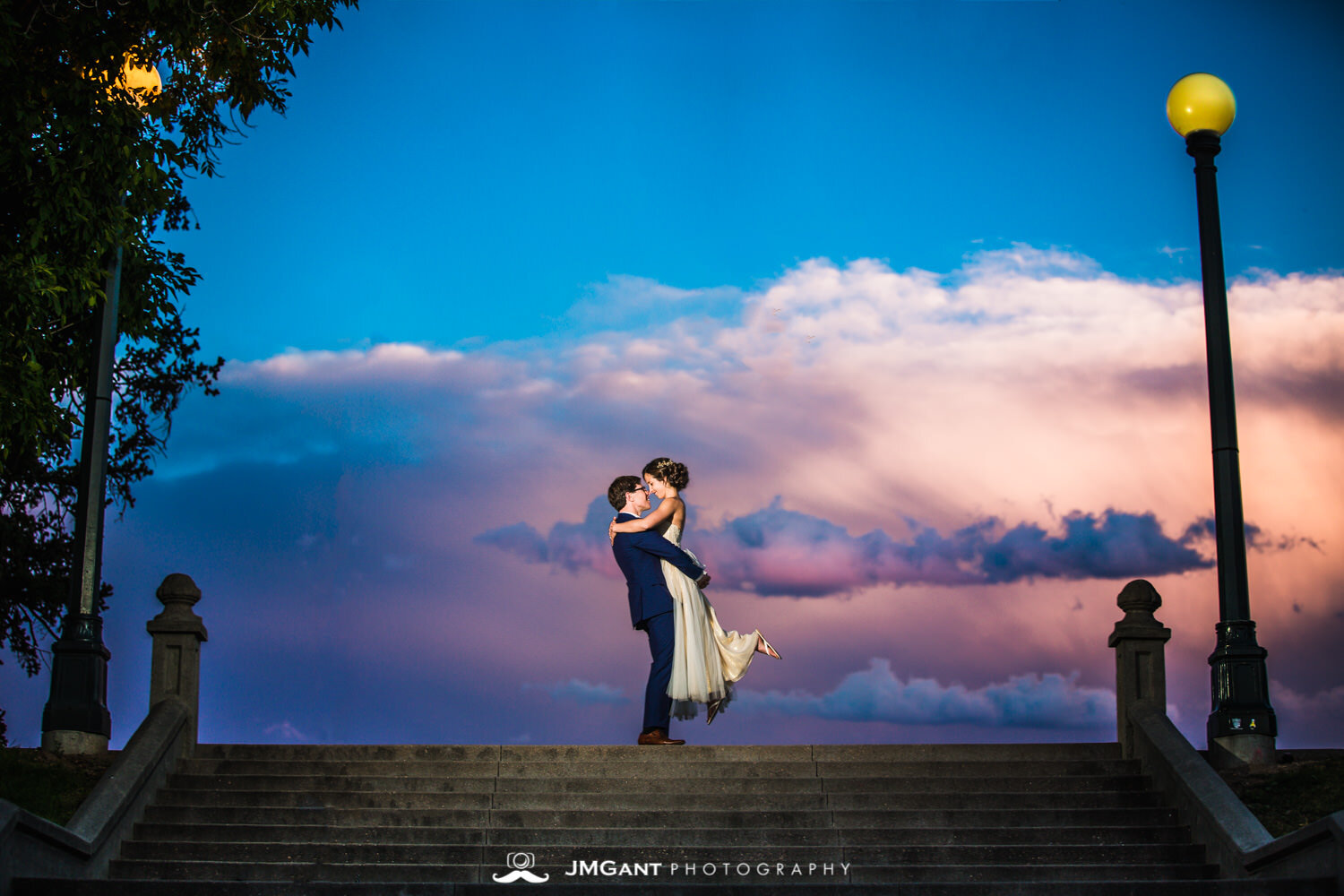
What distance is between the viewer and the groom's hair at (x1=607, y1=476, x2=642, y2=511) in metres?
12.8

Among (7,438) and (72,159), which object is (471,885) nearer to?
(7,438)

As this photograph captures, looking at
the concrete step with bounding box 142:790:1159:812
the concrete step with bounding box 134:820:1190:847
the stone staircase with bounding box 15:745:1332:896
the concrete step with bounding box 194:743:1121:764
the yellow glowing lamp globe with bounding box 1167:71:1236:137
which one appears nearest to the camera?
the stone staircase with bounding box 15:745:1332:896

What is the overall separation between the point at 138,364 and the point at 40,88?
621 cm

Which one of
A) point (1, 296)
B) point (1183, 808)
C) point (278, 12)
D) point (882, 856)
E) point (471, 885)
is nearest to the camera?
point (471, 885)

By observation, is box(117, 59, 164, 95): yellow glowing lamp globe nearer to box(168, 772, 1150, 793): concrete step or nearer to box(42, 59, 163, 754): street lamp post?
box(42, 59, 163, 754): street lamp post

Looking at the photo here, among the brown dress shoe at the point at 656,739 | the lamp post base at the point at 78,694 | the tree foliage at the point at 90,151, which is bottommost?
the brown dress shoe at the point at 656,739

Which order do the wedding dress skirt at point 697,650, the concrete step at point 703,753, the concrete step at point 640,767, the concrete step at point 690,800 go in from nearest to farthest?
the concrete step at point 690,800
the concrete step at point 640,767
the concrete step at point 703,753
the wedding dress skirt at point 697,650

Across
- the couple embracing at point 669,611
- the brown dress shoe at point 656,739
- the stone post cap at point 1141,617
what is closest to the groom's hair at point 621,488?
the couple embracing at point 669,611

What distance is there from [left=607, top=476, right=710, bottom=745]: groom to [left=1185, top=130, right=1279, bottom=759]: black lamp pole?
14.7 feet

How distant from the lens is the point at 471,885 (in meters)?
8.37

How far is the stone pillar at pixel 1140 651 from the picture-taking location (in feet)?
40.0

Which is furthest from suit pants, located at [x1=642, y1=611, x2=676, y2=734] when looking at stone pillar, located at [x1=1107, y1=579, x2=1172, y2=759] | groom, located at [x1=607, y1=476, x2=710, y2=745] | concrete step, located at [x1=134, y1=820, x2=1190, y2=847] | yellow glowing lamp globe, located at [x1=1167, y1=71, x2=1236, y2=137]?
yellow glowing lamp globe, located at [x1=1167, y1=71, x2=1236, y2=137]

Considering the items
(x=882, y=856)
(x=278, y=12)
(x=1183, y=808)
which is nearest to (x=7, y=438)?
(x=278, y=12)

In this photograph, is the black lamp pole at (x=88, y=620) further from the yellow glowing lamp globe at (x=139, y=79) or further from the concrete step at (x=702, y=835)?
the concrete step at (x=702, y=835)
